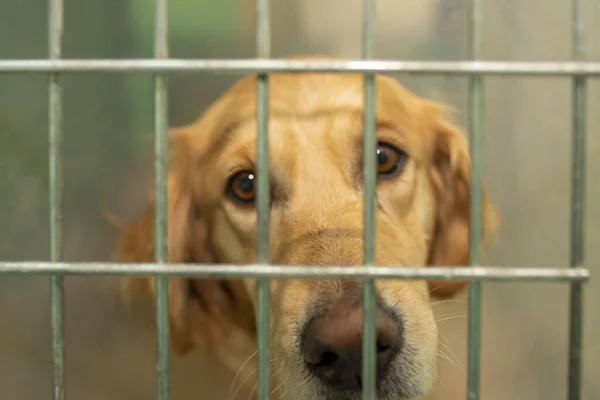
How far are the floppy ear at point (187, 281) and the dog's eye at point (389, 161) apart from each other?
0.35m

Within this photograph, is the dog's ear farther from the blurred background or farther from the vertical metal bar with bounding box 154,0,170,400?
the vertical metal bar with bounding box 154,0,170,400

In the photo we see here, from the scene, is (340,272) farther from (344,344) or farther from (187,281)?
(187,281)

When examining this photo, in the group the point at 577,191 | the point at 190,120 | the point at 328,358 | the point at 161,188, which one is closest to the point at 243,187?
the point at 190,120

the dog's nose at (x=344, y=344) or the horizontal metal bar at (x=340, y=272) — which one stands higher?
the horizontal metal bar at (x=340, y=272)

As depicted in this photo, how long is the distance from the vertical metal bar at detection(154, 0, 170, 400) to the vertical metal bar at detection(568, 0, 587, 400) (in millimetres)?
376

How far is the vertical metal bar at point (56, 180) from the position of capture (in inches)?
20.5

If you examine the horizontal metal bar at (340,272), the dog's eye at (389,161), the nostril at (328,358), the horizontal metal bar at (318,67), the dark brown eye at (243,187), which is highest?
the horizontal metal bar at (318,67)

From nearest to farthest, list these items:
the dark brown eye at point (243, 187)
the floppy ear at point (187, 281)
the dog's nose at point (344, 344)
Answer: the dog's nose at point (344, 344) < the floppy ear at point (187, 281) < the dark brown eye at point (243, 187)

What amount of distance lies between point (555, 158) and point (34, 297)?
845 millimetres

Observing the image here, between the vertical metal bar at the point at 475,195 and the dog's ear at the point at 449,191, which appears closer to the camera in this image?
the vertical metal bar at the point at 475,195

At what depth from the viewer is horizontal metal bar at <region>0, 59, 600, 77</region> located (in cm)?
49

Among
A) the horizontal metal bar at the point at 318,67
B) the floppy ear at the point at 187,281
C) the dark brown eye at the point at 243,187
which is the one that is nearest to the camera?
the horizontal metal bar at the point at 318,67

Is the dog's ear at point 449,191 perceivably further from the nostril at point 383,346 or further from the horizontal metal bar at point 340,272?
the horizontal metal bar at point 340,272

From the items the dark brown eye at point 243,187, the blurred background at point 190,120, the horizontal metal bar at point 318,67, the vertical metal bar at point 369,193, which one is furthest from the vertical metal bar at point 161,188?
the dark brown eye at point 243,187
